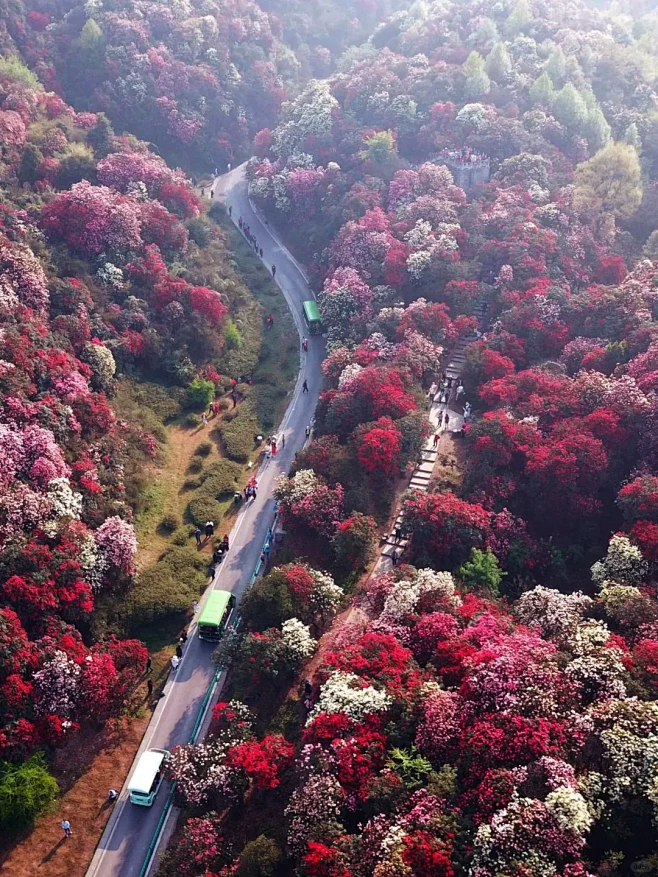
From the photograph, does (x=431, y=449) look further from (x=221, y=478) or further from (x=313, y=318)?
(x=313, y=318)

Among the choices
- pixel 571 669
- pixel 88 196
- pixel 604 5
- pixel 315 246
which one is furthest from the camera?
pixel 604 5

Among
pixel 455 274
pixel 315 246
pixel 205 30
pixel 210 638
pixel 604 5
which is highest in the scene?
pixel 604 5

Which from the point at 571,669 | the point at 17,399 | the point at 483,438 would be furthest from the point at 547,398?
the point at 17,399

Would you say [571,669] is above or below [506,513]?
below

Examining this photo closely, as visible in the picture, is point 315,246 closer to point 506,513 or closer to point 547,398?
point 547,398

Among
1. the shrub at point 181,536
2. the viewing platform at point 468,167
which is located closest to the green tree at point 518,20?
the viewing platform at point 468,167

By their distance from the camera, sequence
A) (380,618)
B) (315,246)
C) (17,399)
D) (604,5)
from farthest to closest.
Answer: (604,5)
(315,246)
(17,399)
(380,618)

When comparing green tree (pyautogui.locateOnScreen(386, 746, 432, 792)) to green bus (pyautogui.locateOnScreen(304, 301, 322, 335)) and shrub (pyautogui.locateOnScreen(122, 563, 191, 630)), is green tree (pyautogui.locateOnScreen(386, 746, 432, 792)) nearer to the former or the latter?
shrub (pyautogui.locateOnScreen(122, 563, 191, 630))
